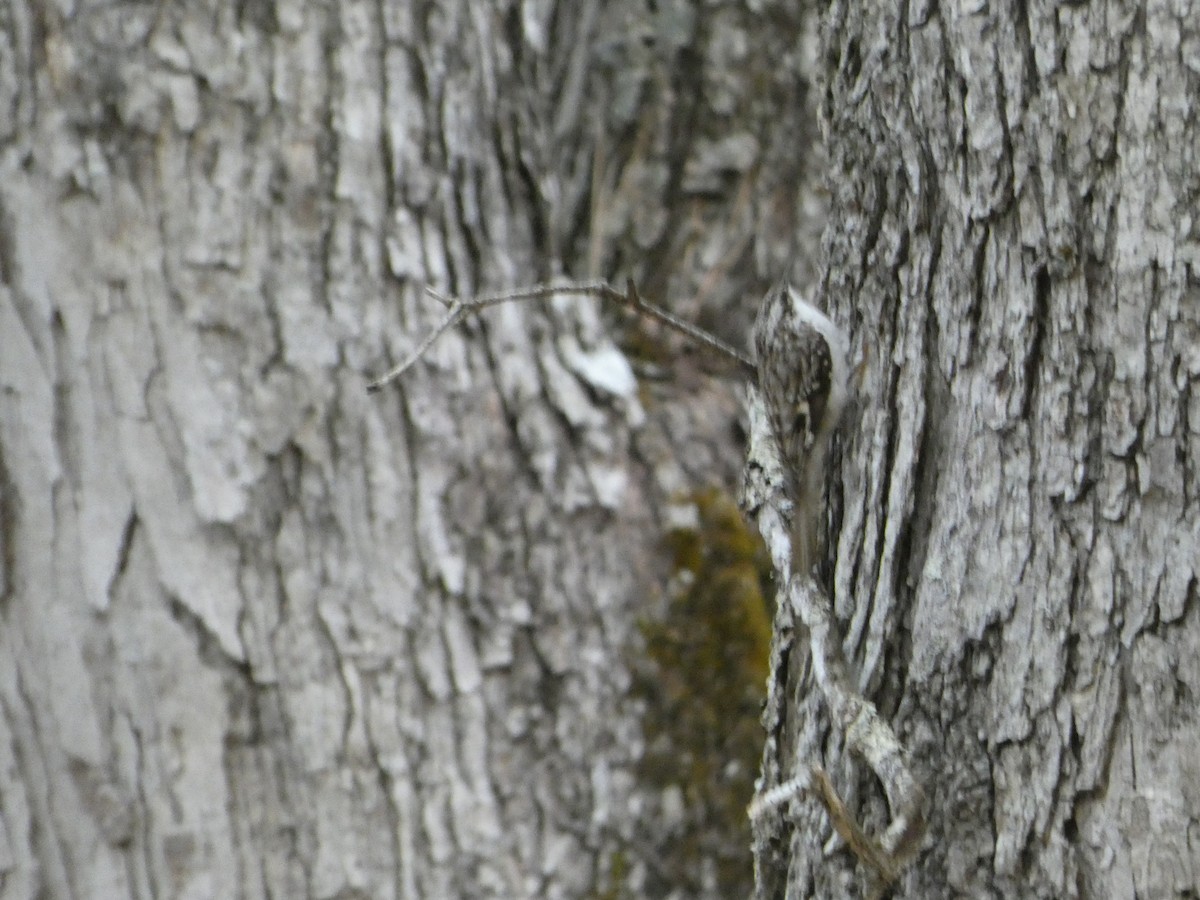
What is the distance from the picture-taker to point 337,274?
1883 millimetres

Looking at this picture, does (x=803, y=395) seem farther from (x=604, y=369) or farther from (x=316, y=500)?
(x=604, y=369)

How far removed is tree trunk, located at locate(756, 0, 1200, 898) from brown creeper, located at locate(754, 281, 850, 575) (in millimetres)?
30

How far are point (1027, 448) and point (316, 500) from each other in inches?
48.3

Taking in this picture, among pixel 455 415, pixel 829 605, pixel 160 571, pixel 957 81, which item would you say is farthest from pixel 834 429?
pixel 160 571

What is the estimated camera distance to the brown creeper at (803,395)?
0.97 metres

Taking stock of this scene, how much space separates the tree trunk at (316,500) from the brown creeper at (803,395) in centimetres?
100

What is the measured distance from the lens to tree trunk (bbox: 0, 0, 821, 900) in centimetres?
179

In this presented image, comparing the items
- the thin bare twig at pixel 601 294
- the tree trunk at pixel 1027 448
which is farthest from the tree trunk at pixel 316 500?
the tree trunk at pixel 1027 448

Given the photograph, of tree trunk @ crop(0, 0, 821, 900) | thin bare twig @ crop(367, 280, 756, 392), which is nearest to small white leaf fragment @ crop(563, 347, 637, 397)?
tree trunk @ crop(0, 0, 821, 900)

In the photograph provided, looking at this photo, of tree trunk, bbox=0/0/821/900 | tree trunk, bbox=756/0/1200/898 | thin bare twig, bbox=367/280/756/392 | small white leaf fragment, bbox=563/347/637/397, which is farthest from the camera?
small white leaf fragment, bbox=563/347/637/397

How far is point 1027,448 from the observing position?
0.85m

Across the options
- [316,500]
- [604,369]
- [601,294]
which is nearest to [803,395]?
[601,294]

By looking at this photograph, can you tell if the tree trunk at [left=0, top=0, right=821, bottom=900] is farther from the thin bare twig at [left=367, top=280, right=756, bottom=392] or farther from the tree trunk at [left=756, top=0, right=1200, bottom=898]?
the tree trunk at [left=756, top=0, right=1200, bottom=898]

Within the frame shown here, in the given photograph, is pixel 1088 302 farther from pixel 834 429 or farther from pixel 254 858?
pixel 254 858
